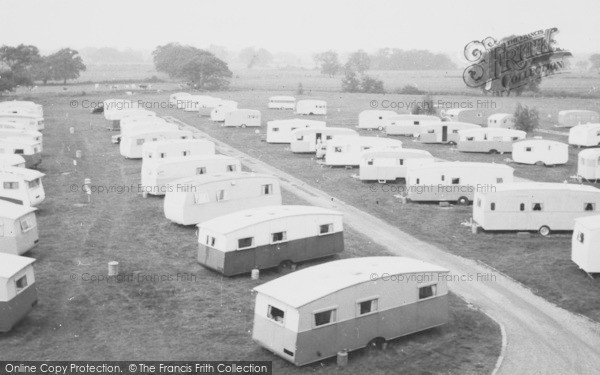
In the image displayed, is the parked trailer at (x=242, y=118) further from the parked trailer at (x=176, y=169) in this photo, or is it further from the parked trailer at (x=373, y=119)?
the parked trailer at (x=176, y=169)

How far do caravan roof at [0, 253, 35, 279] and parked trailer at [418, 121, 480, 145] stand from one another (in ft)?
157

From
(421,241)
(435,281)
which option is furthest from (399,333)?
(421,241)

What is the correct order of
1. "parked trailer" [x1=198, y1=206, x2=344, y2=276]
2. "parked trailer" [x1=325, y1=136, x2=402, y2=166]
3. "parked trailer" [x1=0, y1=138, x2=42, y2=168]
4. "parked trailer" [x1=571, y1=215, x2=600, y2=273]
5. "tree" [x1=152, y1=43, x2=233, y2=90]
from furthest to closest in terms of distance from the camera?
"tree" [x1=152, y1=43, x2=233, y2=90], "parked trailer" [x1=325, y1=136, x2=402, y2=166], "parked trailer" [x1=0, y1=138, x2=42, y2=168], "parked trailer" [x1=198, y1=206, x2=344, y2=276], "parked trailer" [x1=571, y1=215, x2=600, y2=273]

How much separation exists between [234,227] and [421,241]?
33.3ft

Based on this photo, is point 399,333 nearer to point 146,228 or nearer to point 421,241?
point 421,241

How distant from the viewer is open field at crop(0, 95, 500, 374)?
19297 mm

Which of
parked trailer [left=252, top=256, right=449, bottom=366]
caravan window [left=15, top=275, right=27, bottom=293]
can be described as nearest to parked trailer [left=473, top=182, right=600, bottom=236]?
parked trailer [left=252, top=256, right=449, bottom=366]

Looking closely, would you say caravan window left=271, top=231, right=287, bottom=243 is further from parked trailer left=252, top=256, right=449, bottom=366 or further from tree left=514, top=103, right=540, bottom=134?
tree left=514, top=103, right=540, bottom=134

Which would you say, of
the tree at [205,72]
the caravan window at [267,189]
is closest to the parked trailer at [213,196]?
the caravan window at [267,189]

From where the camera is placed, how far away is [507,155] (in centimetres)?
5788

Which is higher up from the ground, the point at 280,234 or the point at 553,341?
the point at 280,234

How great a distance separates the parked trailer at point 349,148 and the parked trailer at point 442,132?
48.8ft

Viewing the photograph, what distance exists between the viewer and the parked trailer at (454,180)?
38438 mm

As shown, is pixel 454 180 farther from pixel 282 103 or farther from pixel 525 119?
pixel 282 103
